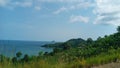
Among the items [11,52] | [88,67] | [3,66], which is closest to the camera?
[3,66]

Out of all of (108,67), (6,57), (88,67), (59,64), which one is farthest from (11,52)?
(108,67)

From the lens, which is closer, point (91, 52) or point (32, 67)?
point (32, 67)

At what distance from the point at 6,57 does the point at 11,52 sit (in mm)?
245

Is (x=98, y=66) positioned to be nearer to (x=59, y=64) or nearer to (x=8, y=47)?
(x=59, y=64)

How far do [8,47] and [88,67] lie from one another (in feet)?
10.7

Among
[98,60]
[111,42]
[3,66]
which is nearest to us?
[3,66]

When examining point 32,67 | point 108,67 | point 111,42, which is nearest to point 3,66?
point 32,67

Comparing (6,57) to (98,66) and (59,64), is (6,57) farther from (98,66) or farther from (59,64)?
(98,66)

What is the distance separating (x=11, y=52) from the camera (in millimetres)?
8898

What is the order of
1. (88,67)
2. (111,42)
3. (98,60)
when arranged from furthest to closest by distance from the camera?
1. (111,42)
2. (98,60)
3. (88,67)

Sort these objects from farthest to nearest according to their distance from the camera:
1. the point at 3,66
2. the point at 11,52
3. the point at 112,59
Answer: the point at 112,59 < the point at 11,52 < the point at 3,66

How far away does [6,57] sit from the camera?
28.6ft

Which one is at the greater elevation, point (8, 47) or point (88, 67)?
point (8, 47)

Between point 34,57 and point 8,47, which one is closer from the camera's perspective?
point 8,47
